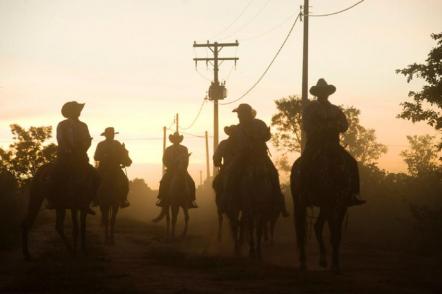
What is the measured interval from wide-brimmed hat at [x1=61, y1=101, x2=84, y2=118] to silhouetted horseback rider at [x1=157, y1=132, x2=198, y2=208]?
6276 millimetres

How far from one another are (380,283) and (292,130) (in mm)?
76561

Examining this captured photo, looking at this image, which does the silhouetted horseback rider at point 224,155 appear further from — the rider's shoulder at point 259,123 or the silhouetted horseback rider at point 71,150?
the silhouetted horseback rider at point 71,150

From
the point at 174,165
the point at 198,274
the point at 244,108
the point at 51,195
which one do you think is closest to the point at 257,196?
the point at 244,108

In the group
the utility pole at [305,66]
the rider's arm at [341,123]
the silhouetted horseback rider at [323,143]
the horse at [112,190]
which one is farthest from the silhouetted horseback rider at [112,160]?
the utility pole at [305,66]

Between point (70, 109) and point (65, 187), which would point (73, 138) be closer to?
point (70, 109)

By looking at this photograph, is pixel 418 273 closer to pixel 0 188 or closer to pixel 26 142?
pixel 0 188

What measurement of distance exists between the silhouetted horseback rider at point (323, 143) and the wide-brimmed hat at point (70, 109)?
202 inches

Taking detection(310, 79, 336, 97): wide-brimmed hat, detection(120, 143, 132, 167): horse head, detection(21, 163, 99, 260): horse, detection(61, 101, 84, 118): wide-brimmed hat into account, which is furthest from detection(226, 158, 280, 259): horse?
detection(120, 143, 132, 167): horse head

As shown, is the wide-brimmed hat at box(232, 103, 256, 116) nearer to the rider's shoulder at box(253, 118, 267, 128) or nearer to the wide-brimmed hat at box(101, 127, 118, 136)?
the rider's shoulder at box(253, 118, 267, 128)

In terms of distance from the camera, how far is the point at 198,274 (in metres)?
11.2

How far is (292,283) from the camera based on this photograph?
9.90m

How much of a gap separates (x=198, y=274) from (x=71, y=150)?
500 cm

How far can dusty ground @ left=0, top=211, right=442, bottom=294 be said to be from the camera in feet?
31.1

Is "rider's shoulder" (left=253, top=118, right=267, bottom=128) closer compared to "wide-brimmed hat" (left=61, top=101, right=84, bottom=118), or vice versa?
"rider's shoulder" (left=253, top=118, right=267, bottom=128)
